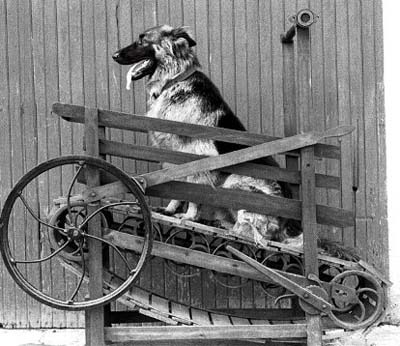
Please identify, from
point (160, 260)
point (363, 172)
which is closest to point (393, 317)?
point (363, 172)

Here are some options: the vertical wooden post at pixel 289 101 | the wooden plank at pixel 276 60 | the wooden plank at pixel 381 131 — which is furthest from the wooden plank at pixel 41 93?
the wooden plank at pixel 381 131

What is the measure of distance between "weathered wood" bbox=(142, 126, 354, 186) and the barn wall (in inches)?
48.8

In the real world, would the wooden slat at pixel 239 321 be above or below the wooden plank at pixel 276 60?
below

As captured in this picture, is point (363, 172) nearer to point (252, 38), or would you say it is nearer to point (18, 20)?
point (252, 38)

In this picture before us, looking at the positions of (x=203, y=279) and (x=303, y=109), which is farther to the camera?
(x=203, y=279)

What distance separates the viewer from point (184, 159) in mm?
3514

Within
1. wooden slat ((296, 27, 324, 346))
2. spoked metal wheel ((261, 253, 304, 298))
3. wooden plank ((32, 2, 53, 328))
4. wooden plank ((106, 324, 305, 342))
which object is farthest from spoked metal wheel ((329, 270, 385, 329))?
wooden plank ((32, 2, 53, 328))

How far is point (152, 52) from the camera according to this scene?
4078mm

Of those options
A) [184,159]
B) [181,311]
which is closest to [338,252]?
[181,311]

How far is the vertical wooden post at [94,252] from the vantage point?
11.2 ft

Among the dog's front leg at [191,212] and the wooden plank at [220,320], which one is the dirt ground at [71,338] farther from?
the dog's front leg at [191,212]

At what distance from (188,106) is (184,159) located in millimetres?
578

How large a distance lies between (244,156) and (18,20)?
97.9 inches

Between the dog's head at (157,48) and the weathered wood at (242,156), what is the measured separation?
99 cm
